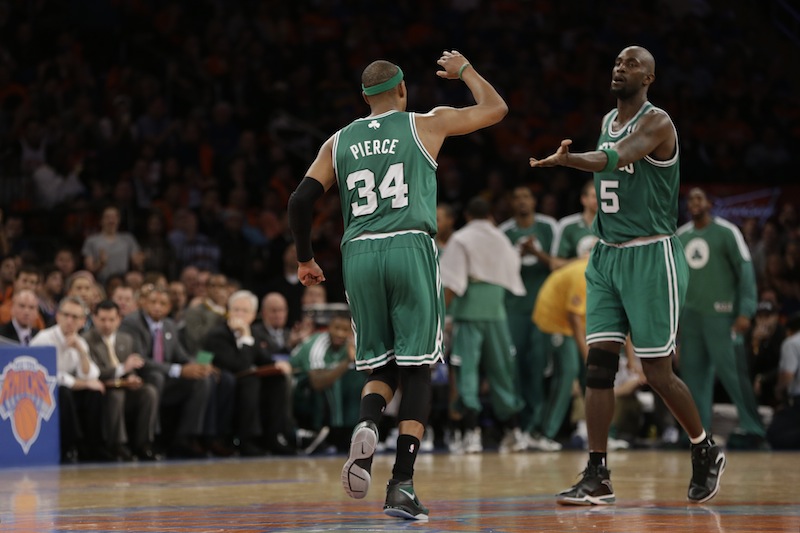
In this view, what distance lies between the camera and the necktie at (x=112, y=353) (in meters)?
11.1

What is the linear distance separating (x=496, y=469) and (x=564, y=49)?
1239 centimetres

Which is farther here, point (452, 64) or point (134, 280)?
point (134, 280)

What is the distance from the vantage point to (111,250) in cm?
1326

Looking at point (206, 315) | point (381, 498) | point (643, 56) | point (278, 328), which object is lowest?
point (381, 498)

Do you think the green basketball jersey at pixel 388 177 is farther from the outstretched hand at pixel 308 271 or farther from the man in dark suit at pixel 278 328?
the man in dark suit at pixel 278 328

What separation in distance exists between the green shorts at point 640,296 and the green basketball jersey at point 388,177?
3.71ft

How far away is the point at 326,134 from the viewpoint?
17.2 m

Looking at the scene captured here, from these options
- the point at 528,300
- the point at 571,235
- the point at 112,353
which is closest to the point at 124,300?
the point at 112,353

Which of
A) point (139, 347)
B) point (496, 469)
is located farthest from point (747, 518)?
point (139, 347)

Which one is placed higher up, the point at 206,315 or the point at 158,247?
the point at 158,247

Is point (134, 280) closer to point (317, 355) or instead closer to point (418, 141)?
point (317, 355)

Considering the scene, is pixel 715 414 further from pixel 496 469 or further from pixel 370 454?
pixel 370 454

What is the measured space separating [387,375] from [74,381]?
530 cm

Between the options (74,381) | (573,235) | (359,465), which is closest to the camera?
(359,465)
